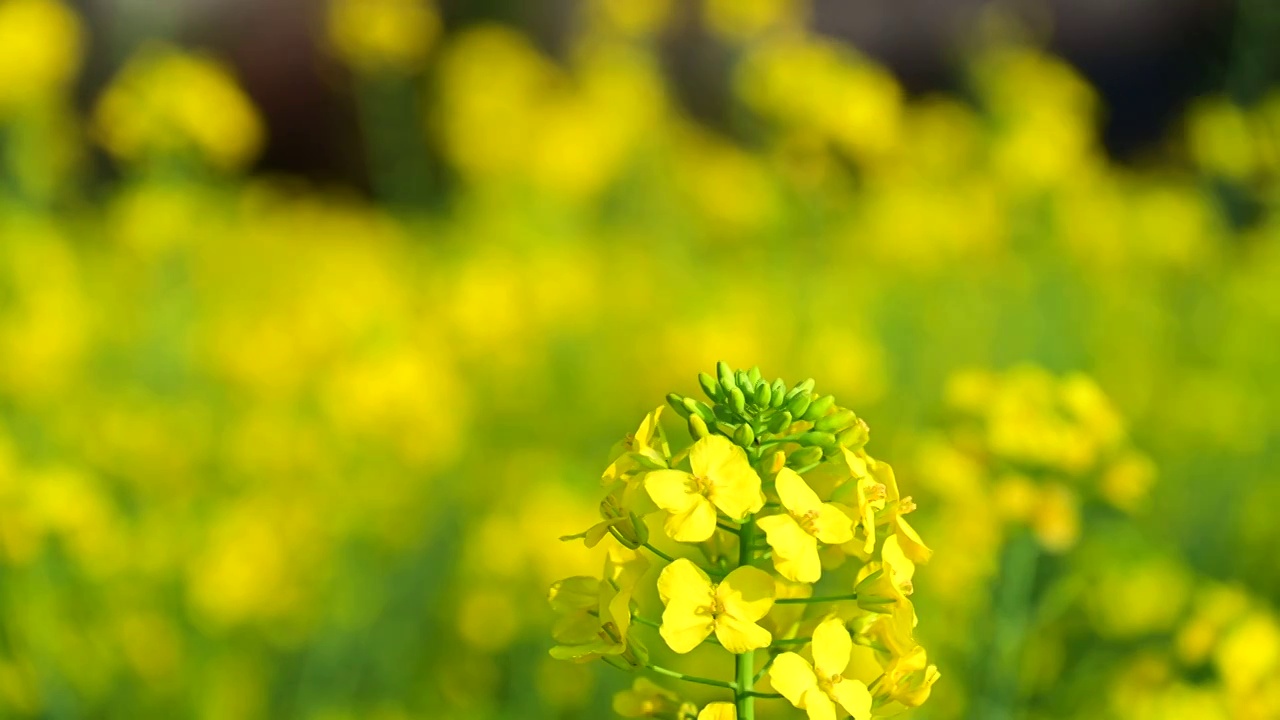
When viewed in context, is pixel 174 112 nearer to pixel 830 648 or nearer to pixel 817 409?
pixel 817 409

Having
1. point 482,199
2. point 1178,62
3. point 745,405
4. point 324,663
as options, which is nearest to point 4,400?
point 324,663

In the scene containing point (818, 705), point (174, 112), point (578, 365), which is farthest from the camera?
point (578, 365)

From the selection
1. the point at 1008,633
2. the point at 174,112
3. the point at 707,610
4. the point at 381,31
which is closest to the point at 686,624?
the point at 707,610

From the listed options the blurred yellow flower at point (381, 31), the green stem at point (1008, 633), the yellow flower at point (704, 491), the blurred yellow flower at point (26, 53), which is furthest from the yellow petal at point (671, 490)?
the blurred yellow flower at point (381, 31)

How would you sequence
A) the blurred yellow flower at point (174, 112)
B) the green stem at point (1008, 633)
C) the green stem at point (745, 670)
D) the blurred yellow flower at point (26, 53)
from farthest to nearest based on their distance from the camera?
the blurred yellow flower at point (26, 53) → the blurred yellow flower at point (174, 112) → the green stem at point (1008, 633) → the green stem at point (745, 670)

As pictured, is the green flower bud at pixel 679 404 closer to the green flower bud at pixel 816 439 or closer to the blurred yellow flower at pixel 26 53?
the green flower bud at pixel 816 439
